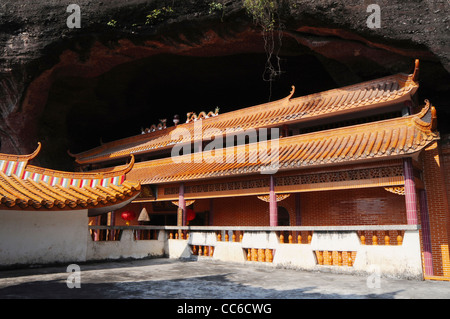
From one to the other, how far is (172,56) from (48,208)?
1026 cm

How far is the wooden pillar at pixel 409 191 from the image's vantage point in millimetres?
8469

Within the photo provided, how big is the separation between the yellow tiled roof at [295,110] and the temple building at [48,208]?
18.3ft

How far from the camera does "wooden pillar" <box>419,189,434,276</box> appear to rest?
9.65 m

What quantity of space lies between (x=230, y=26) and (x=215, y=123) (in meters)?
4.23

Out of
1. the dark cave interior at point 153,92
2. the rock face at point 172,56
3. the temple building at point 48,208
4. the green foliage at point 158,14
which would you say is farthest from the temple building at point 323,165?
the green foliage at point 158,14

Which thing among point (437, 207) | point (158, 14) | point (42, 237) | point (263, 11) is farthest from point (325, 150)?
point (42, 237)

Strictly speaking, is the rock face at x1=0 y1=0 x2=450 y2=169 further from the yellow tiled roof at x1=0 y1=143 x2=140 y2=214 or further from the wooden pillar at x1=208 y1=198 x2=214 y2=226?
the wooden pillar at x1=208 y1=198 x2=214 y2=226

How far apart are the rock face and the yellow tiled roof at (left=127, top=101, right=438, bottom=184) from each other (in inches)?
84.1

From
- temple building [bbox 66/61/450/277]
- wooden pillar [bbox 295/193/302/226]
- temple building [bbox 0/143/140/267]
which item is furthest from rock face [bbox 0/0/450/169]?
temple building [bbox 0/143/140/267]

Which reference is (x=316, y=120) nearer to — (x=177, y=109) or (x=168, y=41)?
(x=168, y=41)

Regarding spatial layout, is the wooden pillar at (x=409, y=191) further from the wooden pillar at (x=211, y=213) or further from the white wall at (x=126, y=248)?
the wooden pillar at (x=211, y=213)

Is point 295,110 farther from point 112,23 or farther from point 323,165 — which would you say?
point 112,23

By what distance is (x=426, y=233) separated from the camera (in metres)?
10.2
